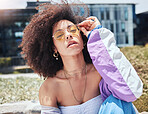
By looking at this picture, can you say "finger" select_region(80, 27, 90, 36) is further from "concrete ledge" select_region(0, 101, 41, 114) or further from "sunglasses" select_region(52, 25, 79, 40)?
"concrete ledge" select_region(0, 101, 41, 114)

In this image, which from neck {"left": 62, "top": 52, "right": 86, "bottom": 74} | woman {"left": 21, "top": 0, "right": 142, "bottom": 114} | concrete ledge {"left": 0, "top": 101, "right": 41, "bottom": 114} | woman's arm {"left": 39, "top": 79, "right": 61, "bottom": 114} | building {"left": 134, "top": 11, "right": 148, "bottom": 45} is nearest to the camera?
woman {"left": 21, "top": 0, "right": 142, "bottom": 114}

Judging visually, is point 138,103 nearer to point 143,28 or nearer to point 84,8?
point 84,8

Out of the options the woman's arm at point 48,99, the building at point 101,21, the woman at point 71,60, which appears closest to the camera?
the woman at point 71,60

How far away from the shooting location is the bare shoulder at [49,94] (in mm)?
1643

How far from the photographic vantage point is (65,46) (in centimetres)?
163

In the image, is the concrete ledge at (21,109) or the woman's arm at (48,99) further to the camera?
the concrete ledge at (21,109)

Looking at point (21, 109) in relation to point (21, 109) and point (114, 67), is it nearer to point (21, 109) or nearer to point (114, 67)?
point (21, 109)

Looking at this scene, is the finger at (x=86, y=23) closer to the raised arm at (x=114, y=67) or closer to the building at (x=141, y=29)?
the raised arm at (x=114, y=67)

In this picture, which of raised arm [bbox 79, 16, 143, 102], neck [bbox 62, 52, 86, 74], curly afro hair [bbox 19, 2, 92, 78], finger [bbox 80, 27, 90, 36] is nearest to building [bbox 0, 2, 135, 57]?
curly afro hair [bbox 19, 2, 92, 78]

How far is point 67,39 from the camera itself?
1616mm

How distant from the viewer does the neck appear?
1.72m

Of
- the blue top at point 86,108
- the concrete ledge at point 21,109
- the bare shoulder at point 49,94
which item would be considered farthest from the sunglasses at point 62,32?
the concrete ledge at point 21,109

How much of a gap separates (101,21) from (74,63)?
30313 mm

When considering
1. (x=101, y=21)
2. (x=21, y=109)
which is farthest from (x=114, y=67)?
(x=101, y=21)
